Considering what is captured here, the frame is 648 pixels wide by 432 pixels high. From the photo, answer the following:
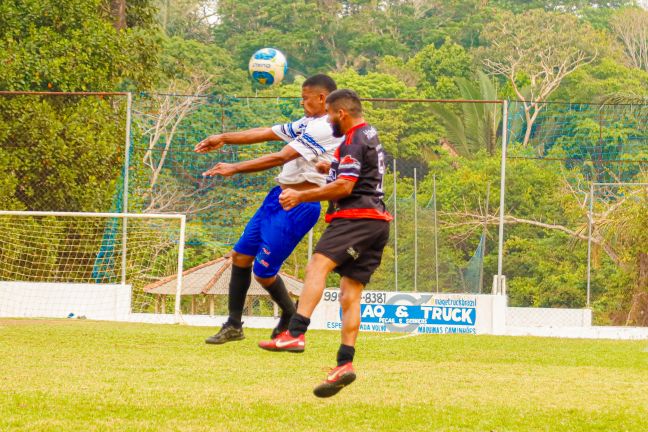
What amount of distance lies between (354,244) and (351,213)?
0.66 ft

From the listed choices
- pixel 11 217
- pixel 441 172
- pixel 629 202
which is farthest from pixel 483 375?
pixel 441 172

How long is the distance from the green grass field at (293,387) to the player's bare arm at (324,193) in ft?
4.23

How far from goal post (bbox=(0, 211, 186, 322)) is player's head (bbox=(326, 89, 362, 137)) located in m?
8.63

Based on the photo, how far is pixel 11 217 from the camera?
1884cm

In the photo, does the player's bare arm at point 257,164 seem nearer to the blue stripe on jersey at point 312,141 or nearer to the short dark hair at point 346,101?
the blue stripe on jersey at point 312,141

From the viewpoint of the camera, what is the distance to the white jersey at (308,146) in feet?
27.5

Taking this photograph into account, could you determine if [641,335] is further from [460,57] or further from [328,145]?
[460,57]

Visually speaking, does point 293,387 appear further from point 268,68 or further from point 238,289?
point 268,68

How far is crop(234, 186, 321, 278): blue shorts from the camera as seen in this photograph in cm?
878

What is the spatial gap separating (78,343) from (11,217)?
27.9ft

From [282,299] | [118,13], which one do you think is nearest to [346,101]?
[282,299]

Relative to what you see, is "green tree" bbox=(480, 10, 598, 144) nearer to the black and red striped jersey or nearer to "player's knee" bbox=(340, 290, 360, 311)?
the black and red striped jersey

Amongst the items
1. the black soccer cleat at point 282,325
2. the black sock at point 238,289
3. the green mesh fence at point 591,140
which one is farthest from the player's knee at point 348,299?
the green mesh fence at point 591,140

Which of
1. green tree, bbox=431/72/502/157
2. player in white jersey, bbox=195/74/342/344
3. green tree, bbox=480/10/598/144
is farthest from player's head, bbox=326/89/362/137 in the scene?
green tree, bbox=480/10/598/144
